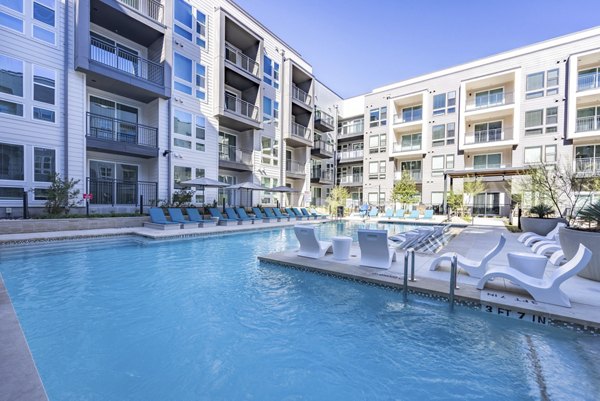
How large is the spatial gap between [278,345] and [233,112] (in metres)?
18.1

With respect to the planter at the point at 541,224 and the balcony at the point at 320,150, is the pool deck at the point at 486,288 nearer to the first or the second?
the planter at the point at 541,224

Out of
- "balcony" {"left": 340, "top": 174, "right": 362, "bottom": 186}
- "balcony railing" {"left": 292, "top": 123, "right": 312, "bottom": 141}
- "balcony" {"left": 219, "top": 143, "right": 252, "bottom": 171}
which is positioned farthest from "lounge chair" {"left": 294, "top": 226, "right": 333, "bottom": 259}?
"balcony" {"left": 340, "top": 174, "right": 362, "bottom": 186}

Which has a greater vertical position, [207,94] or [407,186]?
[207,94]

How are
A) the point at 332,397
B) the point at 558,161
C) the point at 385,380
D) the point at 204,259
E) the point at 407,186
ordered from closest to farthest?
1. the point at 332,397
2. the point at 385,380
3. the point at 204,259
4. the point at 558,161
5. the point at 407,186

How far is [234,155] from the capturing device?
21281 mm

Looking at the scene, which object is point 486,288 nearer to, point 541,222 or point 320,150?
point 541,222

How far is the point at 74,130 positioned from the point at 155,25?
278 inches

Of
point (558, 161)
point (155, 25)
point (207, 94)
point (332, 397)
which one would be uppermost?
point (155, 25)

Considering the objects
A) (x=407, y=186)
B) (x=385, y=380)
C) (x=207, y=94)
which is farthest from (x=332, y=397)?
(x=407, y=186)

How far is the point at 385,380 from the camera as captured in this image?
304cm

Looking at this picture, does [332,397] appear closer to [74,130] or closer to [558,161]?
[74,130]

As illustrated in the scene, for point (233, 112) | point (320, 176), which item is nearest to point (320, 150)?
point (320, 176)

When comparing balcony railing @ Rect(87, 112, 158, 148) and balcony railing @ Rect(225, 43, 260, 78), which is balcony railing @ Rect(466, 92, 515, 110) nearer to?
balcony railing @ Rect(225, 43, 260, 78)

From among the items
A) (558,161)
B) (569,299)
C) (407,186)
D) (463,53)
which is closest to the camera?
(569,299)
